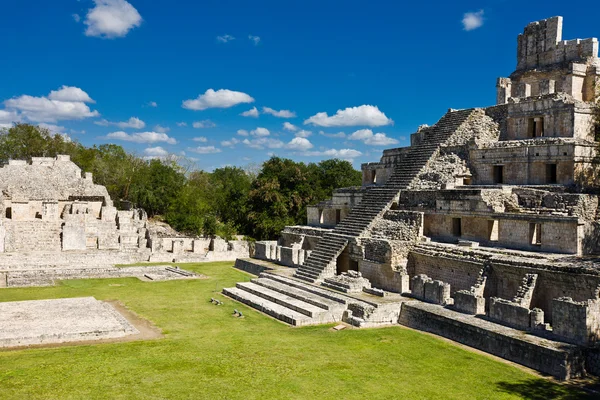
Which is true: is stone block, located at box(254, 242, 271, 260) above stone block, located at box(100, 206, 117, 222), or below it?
below

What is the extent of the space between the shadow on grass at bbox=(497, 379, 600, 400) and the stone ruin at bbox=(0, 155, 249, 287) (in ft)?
62.3

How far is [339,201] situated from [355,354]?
46.8ft

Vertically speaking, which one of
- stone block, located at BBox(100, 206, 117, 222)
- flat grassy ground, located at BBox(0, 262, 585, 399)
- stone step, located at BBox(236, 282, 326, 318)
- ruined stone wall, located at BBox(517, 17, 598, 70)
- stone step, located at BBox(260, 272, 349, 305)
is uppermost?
ruined stone wall, located at BBox(517, 17, 598, 70)

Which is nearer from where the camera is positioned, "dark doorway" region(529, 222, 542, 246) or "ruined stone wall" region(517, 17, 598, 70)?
"dark doorway" region(529, 222, 542, 246)

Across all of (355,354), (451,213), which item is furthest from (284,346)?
(451,213)

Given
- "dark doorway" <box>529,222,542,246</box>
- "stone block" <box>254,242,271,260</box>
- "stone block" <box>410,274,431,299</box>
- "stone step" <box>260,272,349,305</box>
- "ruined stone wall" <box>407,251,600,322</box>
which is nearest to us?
"ruined stone wall" <box>407,251,600,322</box>

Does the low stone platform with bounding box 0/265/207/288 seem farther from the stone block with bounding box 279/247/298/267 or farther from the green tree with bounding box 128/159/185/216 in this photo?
the green tree with bounding box 128/159/185/216

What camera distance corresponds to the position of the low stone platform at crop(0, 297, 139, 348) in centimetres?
1377

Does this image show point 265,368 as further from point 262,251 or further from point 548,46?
point 548,46

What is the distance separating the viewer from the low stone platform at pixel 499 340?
11.5 meters

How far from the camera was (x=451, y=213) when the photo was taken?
1956cm

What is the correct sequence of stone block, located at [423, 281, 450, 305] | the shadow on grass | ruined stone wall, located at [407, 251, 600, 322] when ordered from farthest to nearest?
stone block, located at [423, 281, 450, 305] < ruined stone wall, located at [407, 251, 600, 322] < the shadow on grass

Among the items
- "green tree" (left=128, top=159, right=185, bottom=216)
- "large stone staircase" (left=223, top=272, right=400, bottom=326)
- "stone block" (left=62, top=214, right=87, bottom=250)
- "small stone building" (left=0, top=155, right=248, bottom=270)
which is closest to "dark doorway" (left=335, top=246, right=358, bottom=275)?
"large stone staircase" (left=223, top=272, right=400, bottom=326)

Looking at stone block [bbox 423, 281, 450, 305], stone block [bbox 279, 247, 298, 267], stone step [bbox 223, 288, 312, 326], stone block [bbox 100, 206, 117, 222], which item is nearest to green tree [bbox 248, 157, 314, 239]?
stone block [bbox 100, 206, 117, 222]
